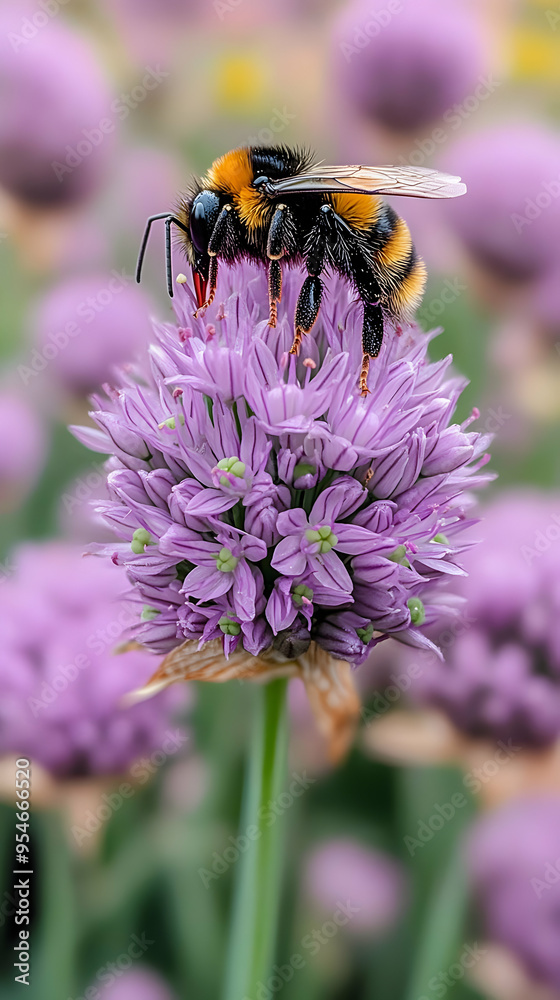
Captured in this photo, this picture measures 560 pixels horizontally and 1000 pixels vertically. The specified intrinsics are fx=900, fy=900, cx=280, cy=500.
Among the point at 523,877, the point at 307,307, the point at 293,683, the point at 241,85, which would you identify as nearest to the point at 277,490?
the point at 307,307

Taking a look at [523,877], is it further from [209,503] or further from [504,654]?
[209,503]

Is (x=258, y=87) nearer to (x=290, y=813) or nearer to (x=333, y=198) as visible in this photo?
(x=333, y=198)

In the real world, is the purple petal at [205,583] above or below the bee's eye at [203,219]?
below

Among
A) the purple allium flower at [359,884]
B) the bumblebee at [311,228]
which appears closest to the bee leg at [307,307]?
the bumblebee at [311,228]

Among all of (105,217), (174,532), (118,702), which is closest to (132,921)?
(118,702)

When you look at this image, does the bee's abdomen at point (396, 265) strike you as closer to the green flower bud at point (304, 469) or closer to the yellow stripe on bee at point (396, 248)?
the yellow stripe on bee at point (396, 248)

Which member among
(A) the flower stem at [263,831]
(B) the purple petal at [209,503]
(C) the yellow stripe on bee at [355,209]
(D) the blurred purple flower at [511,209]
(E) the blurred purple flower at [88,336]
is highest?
(D) the blurred purple flower at [511,209]
